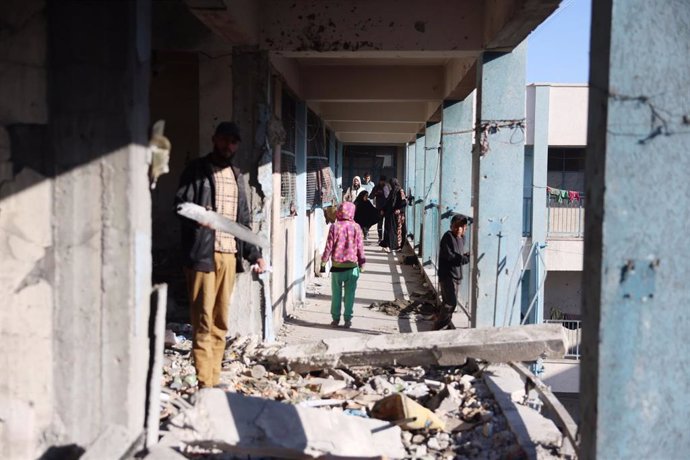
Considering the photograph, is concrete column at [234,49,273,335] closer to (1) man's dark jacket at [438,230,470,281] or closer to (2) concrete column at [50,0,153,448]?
(1) man's dark jacket at [438,230,470,281]

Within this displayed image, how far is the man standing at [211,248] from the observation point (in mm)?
4270

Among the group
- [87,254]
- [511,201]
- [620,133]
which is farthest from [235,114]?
[620,133]

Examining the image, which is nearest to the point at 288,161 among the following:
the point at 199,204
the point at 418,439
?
the point at 199,204

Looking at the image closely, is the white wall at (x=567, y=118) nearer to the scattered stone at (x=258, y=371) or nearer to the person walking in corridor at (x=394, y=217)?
the person walking in corridor at (x=394, y=217)

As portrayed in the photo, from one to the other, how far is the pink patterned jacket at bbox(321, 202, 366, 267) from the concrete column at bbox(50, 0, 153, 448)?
4.72 meters

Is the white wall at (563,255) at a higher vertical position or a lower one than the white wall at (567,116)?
lower

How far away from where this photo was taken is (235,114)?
248 inches

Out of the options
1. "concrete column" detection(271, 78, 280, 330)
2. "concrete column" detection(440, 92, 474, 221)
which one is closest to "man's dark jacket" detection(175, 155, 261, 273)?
"concrete column" detection(271, 78, 280, 330)

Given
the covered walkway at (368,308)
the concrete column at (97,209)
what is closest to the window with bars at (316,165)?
the covered walkway at (368,308)

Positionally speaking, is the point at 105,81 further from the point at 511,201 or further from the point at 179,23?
the point at 511,201

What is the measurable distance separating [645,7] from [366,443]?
2.63 metres

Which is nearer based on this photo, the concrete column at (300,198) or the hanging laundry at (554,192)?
the concrete column at (300,198)

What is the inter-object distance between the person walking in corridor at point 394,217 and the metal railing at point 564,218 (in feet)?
23.3

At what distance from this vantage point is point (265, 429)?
11.8ft
